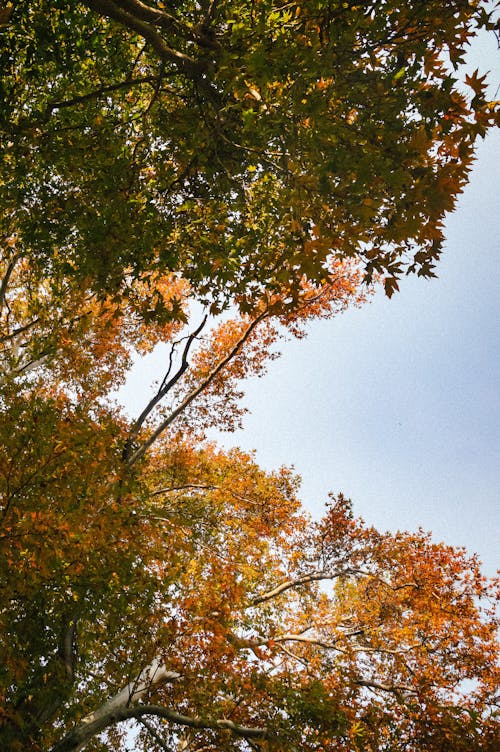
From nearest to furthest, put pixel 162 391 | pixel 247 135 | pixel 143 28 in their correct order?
1. pixel 143 28
2. pixel 247 135
3. pixel 162 391

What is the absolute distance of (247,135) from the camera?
18.7ft

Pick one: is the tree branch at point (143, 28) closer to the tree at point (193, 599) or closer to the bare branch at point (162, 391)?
the tree at point (193, 599)

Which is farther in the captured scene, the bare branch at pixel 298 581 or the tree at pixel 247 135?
the bare branch at pixel 298 581

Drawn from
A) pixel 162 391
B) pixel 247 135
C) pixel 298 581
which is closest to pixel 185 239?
pixel 247 135

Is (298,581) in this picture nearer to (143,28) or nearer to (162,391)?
(162,391)

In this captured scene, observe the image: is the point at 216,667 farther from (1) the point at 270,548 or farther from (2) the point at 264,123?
(2) the point at 264,123

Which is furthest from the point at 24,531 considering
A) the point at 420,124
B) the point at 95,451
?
the point at 420,124

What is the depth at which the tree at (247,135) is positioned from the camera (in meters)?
3.91

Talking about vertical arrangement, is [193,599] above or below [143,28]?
below

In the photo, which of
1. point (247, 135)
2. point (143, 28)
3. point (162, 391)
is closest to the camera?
point (143, 28)

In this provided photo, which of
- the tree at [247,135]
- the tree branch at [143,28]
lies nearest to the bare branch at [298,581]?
the tree at [247,135]

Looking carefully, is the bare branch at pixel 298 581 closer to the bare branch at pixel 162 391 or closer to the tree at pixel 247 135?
the bare branch at pixel 162 391

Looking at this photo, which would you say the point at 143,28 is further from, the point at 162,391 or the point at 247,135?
the point at 162,391

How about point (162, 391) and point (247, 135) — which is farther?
point (162, 391)
